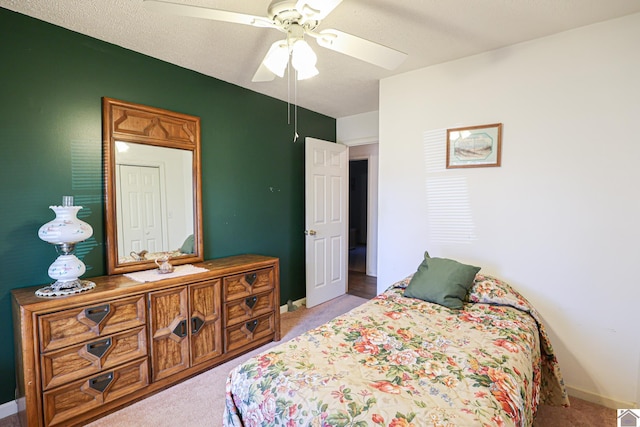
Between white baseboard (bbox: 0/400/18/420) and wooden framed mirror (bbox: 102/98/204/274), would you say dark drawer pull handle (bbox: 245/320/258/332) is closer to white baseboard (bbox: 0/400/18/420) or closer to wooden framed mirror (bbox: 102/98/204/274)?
wooden framed mirror (bbox: 102/98/204/274)

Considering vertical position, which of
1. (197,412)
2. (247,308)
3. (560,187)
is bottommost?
(197,412)

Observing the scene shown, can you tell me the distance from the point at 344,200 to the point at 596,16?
9.45 ft

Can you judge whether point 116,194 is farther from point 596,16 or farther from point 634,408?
point 634,408

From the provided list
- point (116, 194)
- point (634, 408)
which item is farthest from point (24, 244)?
point (634, 408)

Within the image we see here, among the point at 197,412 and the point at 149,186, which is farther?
the point at 149,186

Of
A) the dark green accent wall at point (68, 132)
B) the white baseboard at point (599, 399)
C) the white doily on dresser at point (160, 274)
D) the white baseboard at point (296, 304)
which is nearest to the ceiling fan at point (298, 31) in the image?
the dark green accent wall at point (68, 132)

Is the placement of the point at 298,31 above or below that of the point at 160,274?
above

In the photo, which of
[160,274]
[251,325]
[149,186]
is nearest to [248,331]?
[251,325]

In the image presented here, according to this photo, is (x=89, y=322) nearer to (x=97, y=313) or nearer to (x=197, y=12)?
(x=97, y=313)

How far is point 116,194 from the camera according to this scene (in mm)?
2258

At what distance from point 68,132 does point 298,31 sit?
1.76m

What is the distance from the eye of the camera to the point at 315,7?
122 centimetres

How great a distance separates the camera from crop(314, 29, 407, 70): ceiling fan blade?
1.44m

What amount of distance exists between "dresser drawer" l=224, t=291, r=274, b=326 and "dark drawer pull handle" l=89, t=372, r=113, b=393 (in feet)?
2.71
